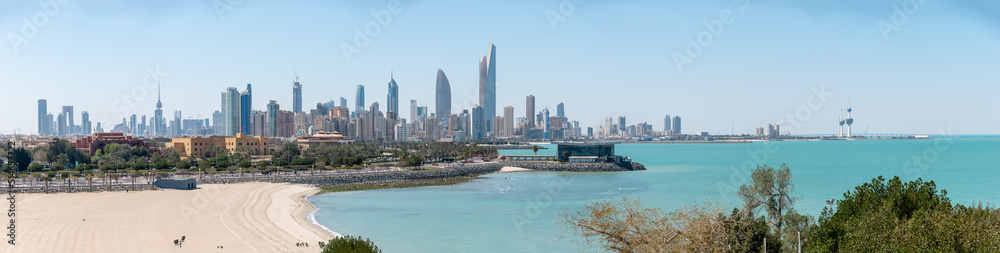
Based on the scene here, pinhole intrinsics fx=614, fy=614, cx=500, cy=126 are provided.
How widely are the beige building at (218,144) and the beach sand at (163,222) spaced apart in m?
55.3

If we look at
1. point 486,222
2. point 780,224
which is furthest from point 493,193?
point 780,224

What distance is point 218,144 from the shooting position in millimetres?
106875

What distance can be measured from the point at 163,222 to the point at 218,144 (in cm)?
7957

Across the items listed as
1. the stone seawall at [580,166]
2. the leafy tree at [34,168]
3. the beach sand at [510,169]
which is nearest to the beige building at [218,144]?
the leafy tree at [34,168]

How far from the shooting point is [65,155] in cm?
7975

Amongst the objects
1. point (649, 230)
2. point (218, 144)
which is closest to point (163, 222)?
point (649, 230)

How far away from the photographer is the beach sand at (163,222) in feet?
88.1

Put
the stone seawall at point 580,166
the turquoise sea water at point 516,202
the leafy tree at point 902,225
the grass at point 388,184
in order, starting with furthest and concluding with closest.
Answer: the stone seawall at point 580,166 < the grass at point 388,184 < the turquoise sea water at point 516,202 < the leafy tree at point 902,225

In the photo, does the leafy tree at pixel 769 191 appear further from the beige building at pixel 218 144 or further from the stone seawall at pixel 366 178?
the beige building at pixel 218 144

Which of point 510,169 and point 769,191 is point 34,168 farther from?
point 769,191

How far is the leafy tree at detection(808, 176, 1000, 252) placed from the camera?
527 inches

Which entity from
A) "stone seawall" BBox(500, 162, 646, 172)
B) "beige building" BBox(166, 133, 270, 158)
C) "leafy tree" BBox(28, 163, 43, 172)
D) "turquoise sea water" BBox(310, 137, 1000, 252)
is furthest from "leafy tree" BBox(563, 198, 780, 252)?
"beige building" BBox(166, 133, 270, 158)

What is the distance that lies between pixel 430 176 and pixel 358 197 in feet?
73.5

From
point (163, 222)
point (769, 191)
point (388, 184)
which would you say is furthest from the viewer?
point (388, 184)
